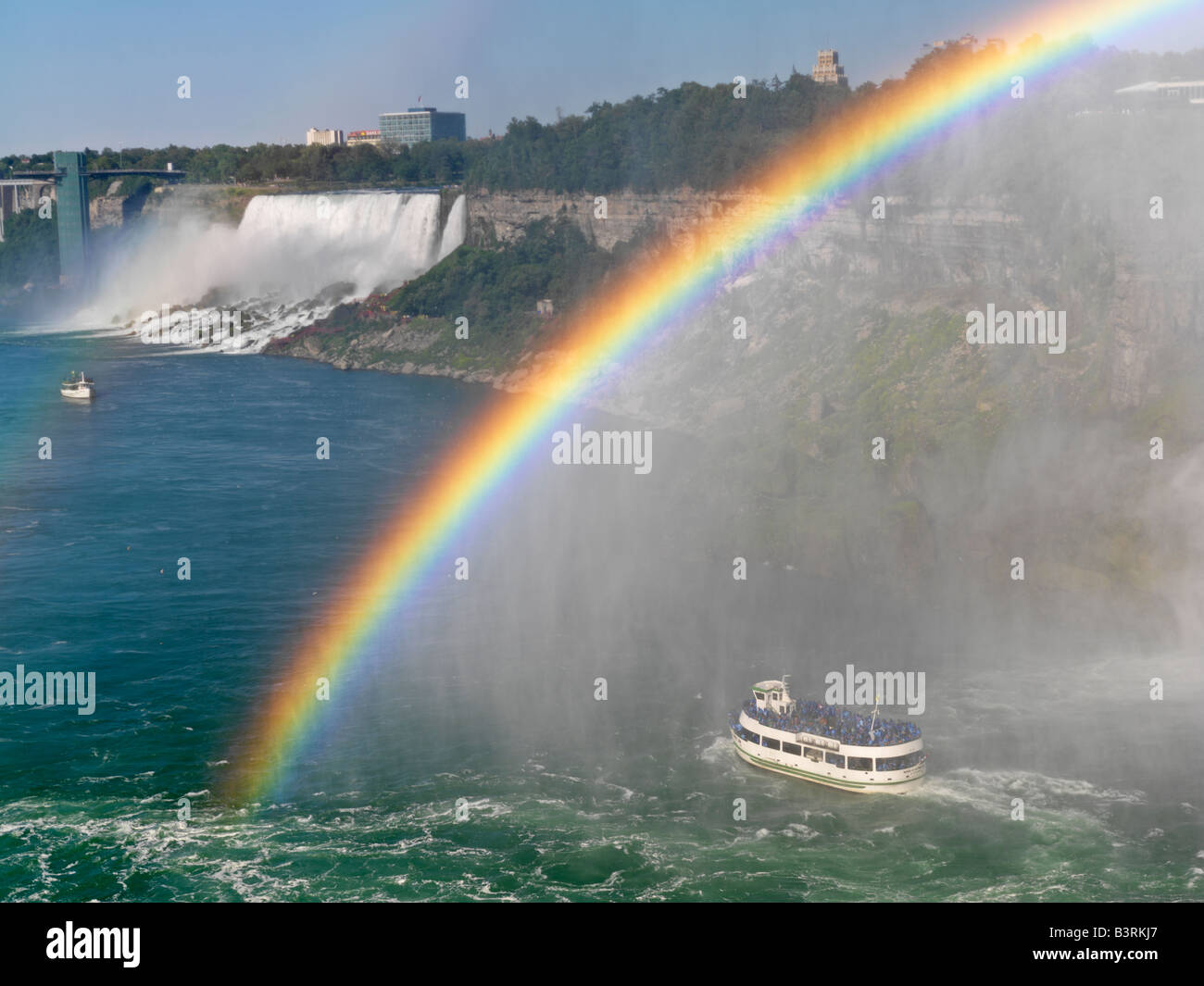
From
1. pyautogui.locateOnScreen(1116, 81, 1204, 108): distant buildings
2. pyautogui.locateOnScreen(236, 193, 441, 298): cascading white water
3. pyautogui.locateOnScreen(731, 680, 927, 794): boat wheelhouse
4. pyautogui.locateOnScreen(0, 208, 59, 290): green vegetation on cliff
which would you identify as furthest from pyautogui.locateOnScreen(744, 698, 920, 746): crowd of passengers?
pyautogui.locateOnScreen(0, 208, 59, 290): green vegetation on cliff

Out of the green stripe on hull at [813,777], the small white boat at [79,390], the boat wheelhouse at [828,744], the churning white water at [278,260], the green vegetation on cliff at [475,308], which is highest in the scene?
the churning white water at [278,260]

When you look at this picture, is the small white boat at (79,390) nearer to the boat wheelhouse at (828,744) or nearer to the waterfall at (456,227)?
the waterfall at (456,227)

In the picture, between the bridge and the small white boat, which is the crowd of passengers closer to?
the small white boat

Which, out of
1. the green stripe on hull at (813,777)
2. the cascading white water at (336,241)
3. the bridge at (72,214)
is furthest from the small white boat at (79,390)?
the green stripe on hull at (813,777)

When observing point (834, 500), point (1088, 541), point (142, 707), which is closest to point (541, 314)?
point (834, 500)

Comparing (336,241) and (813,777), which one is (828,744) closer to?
(813,777)

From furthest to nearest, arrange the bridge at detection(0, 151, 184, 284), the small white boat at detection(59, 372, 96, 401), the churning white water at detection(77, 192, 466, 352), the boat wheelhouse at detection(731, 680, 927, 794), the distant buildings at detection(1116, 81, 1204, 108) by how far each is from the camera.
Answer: the bridge at detection(0, 151, 184, 284)
the churning white water at detection(77, 192, 466, 352)
the small white boat at detection(59, 372, 96, 401)
the distant buildings at detection(1116, 81, 1204, 108)
the boat wheelhouse at detection(731, 680, 927, 794)
